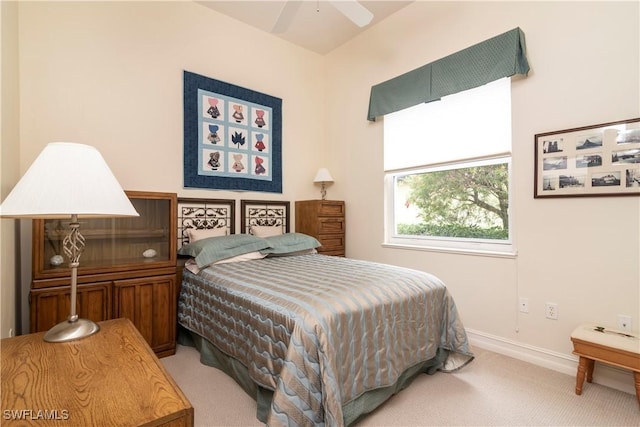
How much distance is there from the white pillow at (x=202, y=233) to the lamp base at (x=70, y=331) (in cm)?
168

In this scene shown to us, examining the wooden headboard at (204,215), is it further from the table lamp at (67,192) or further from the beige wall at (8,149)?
the table lamp at (67,192)

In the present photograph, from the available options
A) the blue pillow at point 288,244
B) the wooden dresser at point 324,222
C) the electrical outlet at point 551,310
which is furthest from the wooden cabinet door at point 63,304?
the electrical outlet at point 551,310

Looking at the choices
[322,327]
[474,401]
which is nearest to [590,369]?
[474,401]

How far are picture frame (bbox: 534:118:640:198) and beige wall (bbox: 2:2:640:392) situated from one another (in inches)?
2.7

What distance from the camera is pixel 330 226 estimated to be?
3.67 metres

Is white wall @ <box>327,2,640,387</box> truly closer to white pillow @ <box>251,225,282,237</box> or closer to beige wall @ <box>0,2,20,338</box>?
white pillow @ <box>251,225,282,237</box>

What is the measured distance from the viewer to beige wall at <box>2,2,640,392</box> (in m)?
2.05

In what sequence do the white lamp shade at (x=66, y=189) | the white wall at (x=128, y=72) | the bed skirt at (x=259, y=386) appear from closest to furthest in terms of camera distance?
the white lamp shade at (x=66, y=189) < the bed skirt at (x=259, y=386) < the white wall at (x=128, y=72)

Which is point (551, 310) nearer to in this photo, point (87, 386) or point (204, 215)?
point (87, 386)

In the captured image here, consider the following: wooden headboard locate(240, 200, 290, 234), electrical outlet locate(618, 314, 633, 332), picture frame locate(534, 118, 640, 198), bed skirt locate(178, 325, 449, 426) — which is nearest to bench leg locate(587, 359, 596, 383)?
electrical outlet locate(618, 314, 633, 332)

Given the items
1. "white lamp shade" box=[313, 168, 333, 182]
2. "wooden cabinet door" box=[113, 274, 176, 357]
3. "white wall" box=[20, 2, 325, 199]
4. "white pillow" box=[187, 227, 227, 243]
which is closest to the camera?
"wooden cabinet door" box=[113, 274, 176, 357]

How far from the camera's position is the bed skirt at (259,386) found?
5.16ft

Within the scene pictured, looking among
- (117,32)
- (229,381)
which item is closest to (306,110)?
(117,32)

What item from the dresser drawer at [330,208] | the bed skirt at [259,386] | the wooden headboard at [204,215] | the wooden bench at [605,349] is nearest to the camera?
the bed skirt at [259,386]
